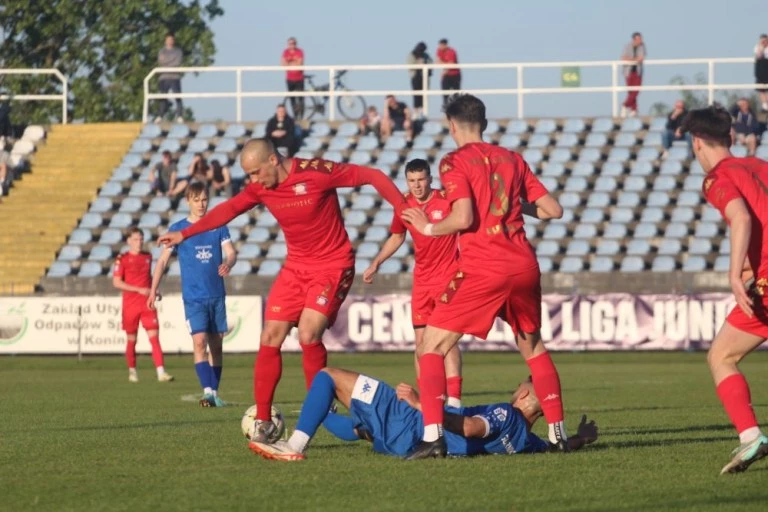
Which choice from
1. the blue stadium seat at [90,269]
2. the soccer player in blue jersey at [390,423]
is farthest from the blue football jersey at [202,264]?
the blue stadium seat at [90,269]

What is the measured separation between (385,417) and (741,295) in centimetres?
249

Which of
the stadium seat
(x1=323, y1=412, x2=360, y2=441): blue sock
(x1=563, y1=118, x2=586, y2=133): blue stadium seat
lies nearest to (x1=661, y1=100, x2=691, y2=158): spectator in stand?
(x1=563, y1=118, x2=586, y2=133): blue stadium seat

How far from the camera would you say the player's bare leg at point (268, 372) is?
10.4m

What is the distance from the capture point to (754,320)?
27.3ft

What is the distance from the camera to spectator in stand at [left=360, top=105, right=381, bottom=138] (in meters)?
35.8

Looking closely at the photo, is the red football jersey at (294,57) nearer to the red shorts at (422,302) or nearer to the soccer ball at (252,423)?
the red shorts at (422,302)

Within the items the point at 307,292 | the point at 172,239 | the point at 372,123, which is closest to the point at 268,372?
the point at 307,292

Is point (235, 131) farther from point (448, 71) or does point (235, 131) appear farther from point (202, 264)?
point (202, 264)

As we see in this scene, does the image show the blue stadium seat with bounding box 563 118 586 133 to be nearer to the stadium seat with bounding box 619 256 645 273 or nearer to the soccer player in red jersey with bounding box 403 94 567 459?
the stadium seat with bounding box 619 256 645 273

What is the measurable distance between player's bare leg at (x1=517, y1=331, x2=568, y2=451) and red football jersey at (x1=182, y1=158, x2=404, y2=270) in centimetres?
154

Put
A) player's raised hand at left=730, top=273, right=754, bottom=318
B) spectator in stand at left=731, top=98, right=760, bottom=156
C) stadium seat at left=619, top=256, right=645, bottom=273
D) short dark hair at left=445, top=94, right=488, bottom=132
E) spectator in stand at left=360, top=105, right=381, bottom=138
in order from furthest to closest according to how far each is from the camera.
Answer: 1. spectator in stand at left=360, top=105, right=381, bottom=138
2. spectator in stand at left=731, top=98, right=760, bottom=156
3. stadium seat at left=619, top=256, right=645, bottom=273
4. short dark hair at left=445, top=94, right=488, bottom=132
5. player's raised hand at left=730, top=273, right=754, bottom=318

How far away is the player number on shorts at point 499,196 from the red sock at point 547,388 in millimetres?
1070

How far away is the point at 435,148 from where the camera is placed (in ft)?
113

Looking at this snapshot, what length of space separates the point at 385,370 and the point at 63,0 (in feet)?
147
